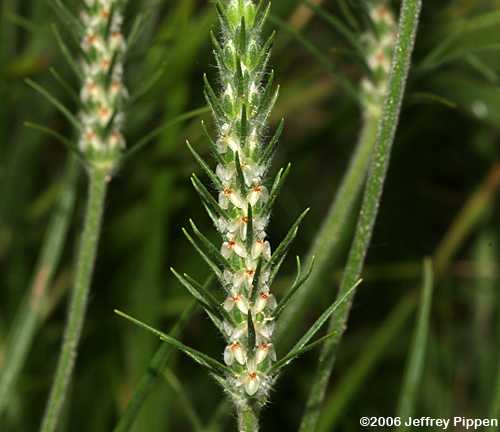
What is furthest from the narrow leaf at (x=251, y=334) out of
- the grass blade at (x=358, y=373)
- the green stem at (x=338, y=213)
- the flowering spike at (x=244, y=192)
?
the grass blade at (x=358, y=373)

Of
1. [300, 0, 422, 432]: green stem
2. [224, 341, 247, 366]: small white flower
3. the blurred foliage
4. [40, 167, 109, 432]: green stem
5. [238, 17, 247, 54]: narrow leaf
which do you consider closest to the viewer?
[238, 17, 247, 54]: narrow leaf

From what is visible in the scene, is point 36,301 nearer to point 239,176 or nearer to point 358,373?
point 358,373

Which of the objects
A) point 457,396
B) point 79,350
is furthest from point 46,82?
point 457,396

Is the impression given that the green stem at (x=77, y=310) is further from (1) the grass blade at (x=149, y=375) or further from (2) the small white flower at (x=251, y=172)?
(2) the small white flower at (x=251, y=172)

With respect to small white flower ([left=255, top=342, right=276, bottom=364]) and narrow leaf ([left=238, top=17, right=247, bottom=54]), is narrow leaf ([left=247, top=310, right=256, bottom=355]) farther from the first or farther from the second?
narrow leaf ([left=238, top=17, right=247, bottom=54])

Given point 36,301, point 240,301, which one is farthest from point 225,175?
point 36,301

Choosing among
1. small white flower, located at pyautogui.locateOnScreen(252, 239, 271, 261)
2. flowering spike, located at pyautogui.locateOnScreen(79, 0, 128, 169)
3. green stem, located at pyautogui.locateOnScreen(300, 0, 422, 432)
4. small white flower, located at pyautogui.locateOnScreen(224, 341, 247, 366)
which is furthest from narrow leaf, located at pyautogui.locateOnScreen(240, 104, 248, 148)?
flowering spike, located at pyautogui.locateOnScreen(79, 0, 128, 169)
